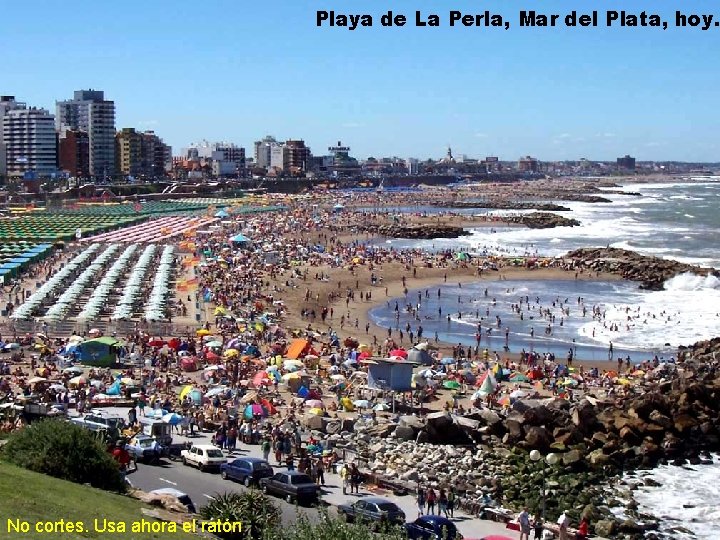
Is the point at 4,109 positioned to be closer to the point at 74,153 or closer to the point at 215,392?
the point at 74,153

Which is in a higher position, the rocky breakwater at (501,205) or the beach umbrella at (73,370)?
Answer: the rocky breakwater at (501,205)

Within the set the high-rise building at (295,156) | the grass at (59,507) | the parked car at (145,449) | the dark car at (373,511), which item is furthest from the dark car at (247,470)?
the high-rise building at (295,156)

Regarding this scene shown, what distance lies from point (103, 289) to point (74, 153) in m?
106

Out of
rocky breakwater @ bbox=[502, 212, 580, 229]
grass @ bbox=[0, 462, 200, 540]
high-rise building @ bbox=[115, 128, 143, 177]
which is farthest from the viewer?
high-rise building @ bbox=[115, 128, 143, 177]

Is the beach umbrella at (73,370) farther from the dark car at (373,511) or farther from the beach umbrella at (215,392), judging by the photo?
the dark car at (373,511)

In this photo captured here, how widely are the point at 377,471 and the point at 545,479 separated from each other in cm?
308

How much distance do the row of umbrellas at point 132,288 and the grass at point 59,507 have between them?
20531 millimetres

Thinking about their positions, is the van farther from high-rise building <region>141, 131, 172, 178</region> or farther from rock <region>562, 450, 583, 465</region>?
high-rise building <region>141, 131, 172, 178</region>

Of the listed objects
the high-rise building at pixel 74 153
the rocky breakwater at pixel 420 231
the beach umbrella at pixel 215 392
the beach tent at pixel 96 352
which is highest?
the high-rise building at pixel 74 153

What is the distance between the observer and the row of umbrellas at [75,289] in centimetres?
3310

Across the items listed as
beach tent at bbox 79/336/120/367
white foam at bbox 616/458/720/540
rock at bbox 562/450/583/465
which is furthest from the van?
white foam at bbox 616/458/720/540

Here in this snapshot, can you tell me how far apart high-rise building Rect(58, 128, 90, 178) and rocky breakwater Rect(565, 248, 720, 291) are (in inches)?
3782

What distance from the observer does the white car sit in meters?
17.1

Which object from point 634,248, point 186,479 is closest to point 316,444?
point 186,479
